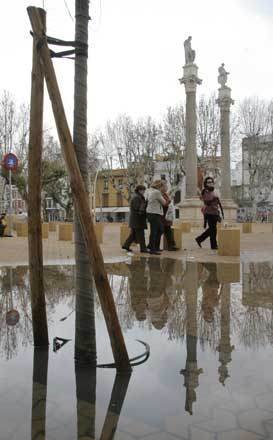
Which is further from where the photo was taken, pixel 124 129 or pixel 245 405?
pixel 124 129

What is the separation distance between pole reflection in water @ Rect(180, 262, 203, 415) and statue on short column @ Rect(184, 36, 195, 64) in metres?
28.0

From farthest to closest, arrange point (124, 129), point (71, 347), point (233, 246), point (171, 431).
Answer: point (124, 129) < point (233, 246) < point (71, 347) < point (171, 431)

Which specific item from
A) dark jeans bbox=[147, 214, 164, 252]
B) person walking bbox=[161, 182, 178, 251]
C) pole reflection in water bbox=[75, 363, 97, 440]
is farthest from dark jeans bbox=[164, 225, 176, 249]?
pole reflection in water bbox=[75, 363, 97, 440]

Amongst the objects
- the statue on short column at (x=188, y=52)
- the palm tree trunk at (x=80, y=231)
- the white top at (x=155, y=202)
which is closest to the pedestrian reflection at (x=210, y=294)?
the palm tree trunk at (x=80, y=231)

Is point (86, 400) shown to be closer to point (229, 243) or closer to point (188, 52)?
point (229, 243)

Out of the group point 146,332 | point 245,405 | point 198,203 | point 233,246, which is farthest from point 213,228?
point 198,203

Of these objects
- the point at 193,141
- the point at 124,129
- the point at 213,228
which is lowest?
the point at 213,228

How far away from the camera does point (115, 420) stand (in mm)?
2797

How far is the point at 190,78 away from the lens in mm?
32000

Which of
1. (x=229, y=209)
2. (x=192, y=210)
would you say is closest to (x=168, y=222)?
(x=192, y=210)

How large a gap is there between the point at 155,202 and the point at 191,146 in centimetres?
2164

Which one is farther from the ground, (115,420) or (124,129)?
(124,129)

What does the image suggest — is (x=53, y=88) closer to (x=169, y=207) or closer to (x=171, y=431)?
(x=171, y=431)

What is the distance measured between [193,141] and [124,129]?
A: 18347 millimetres
